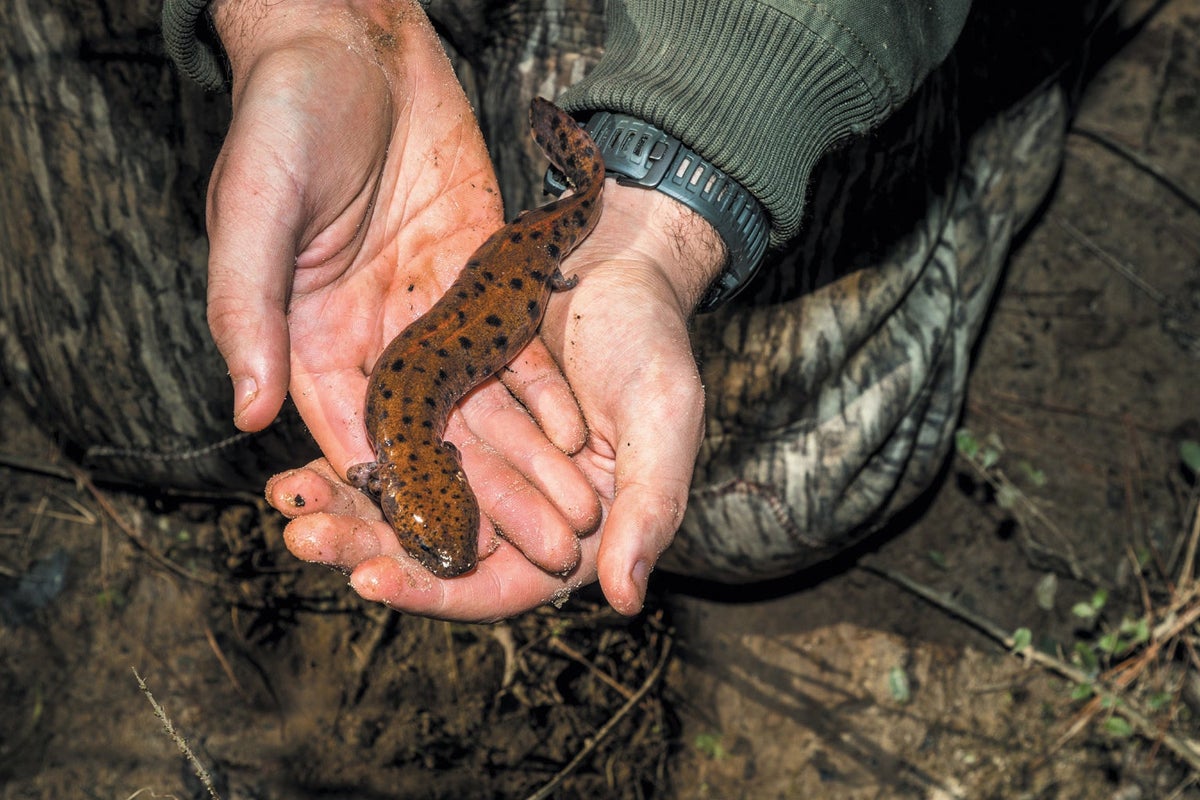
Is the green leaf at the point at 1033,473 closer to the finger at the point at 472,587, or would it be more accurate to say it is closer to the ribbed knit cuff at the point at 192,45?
the finger at the point at 472,587

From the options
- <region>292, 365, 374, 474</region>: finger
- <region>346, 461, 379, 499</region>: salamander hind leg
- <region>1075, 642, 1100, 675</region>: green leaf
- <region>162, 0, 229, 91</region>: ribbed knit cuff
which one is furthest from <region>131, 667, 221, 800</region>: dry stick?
<region>1075, 642, 1100, 675</region>: green leaf

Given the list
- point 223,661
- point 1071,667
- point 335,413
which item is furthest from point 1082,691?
point 223,661

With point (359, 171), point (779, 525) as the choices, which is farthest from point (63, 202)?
point (779, 525)

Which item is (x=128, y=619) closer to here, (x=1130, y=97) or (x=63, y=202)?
(x=63, y=202)

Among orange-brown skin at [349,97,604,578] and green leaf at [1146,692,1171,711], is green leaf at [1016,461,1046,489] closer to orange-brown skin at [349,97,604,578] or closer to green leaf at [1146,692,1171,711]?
green leaf at [1146,692,1171,711]

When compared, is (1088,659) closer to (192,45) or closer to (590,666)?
(590,666)

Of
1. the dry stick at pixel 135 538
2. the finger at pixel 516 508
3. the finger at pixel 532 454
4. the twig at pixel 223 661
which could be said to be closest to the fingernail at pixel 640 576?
the finger at pixel 516 508
